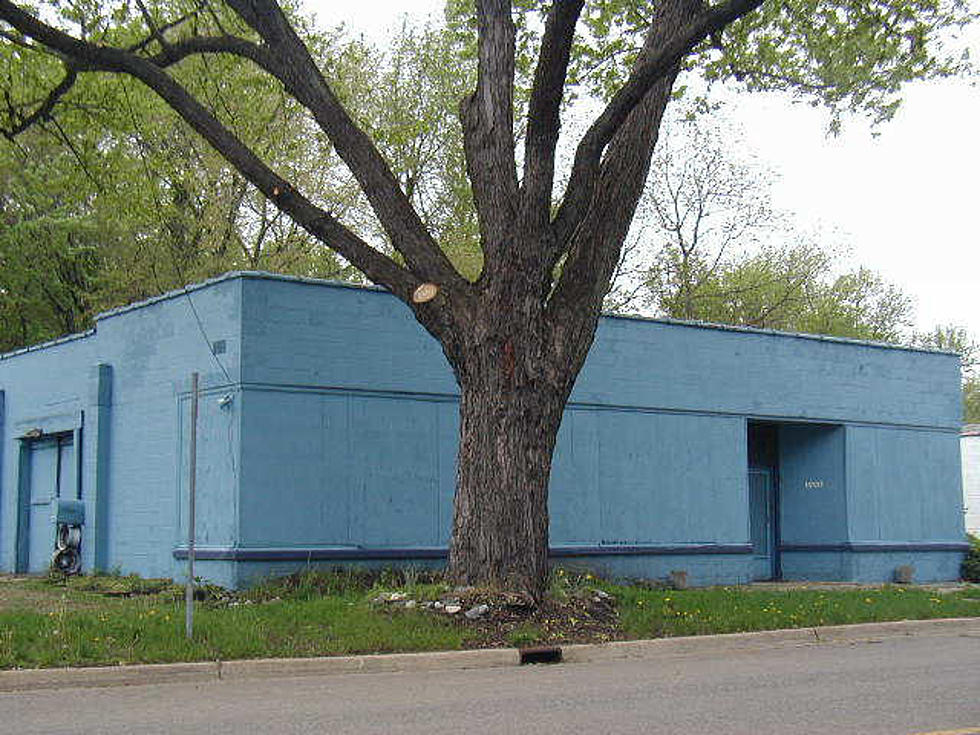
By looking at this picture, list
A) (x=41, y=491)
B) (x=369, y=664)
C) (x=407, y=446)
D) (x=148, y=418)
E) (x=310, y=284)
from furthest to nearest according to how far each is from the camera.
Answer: (x=41, y=491) → (x=148, y=418) → (x=407, y=446) → (x=310, y=284) → (x=369, y=664)

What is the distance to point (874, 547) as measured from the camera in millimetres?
22422

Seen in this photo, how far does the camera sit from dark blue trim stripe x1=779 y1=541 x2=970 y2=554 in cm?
2214

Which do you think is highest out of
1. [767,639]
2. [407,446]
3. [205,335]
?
[205,335]

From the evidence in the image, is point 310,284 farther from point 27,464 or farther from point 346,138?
point 27,464

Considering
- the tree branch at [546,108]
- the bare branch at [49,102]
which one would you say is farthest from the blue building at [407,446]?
the tree branch at [546,108]

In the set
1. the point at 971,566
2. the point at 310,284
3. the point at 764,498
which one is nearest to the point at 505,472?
the point at 310,284

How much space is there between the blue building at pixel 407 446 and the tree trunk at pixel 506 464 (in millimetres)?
3552

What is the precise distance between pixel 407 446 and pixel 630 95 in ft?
21.3

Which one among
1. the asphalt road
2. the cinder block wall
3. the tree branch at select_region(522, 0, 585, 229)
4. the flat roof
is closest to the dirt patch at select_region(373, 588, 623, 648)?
the asphalt road

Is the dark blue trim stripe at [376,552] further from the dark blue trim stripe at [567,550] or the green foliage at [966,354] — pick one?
the green foliage at [966,354]

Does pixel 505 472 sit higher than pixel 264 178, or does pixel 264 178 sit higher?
pixel 264 178

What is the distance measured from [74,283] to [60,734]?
27.7m

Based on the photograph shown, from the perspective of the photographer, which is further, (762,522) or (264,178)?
(762,522)

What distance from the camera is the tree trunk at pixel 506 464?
1367cm
